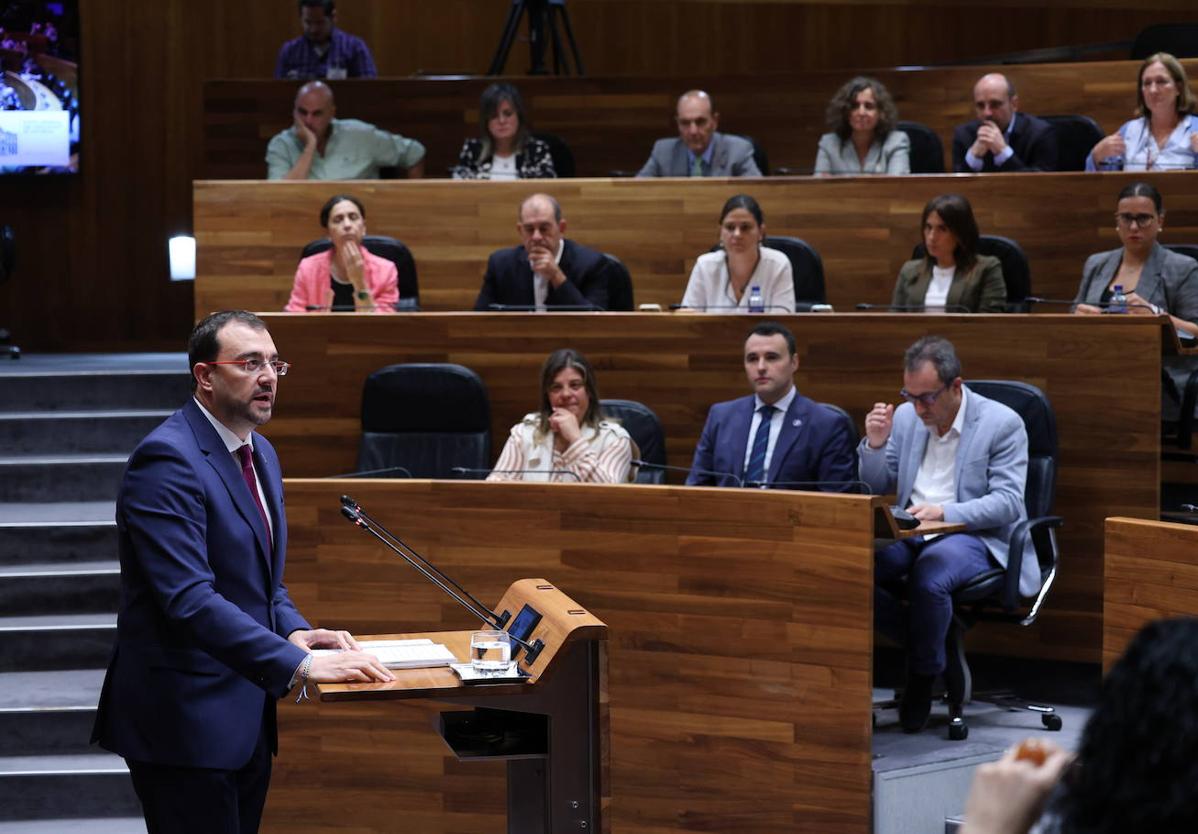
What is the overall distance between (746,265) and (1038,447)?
0.89m

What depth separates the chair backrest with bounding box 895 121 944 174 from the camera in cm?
456

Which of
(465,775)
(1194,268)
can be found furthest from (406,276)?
(1194,268)

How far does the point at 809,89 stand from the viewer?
5000 mm

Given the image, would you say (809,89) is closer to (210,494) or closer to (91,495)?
(91,495)

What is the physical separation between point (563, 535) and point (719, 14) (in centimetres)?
393

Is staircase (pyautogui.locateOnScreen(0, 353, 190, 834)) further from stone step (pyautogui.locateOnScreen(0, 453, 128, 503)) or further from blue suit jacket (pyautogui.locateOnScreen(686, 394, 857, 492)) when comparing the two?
blue suit jacket (pyautogui.locateOnScreen(686, 394, 857, 492))

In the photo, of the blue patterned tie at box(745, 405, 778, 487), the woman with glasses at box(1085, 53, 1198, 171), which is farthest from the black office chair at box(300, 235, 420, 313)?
the woman with glasses at box(1085, 53, 1198, 171)

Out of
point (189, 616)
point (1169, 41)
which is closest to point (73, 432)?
point (189, 616)

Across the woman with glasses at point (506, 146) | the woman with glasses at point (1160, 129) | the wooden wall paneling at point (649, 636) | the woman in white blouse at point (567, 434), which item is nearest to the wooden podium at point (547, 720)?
the wooden wall paneling at point (649, 636)

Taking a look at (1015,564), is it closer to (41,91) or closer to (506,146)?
(506,146)

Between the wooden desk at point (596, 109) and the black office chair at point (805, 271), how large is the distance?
1.17 meters

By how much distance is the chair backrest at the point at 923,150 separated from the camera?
180 inches

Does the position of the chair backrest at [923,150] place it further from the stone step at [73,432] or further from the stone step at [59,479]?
the stone step at [59,479]

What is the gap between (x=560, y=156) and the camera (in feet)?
15.5
